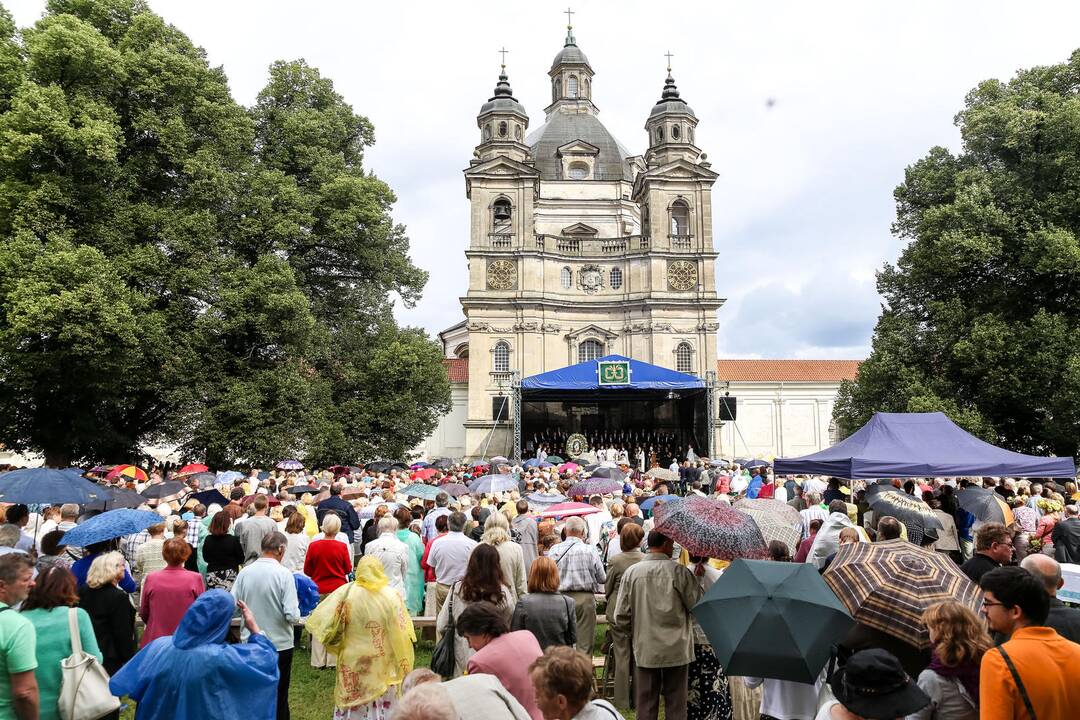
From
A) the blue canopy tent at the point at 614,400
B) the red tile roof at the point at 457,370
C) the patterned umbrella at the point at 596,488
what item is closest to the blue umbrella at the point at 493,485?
the patterned umbrella at the point at 596,488

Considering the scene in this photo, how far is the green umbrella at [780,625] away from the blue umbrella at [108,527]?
516 centimetres

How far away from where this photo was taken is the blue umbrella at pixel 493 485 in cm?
1362

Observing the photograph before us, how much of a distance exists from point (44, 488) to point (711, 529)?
7.98 meters

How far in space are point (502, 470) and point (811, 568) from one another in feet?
53.1

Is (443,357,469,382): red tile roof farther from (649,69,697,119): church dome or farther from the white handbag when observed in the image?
the white handbag

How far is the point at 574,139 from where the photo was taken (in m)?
50.6

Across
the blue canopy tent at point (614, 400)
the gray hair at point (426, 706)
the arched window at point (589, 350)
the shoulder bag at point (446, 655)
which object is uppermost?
the arched window at point (589, 350)

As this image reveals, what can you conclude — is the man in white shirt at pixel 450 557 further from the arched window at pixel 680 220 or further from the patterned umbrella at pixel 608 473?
the arched window at pixel 680 220

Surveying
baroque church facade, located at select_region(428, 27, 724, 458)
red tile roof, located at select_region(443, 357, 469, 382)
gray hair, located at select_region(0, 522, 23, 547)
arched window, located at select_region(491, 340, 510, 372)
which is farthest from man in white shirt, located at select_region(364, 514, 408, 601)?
red tile roof, located at select_region(443, 357, 469, 382)

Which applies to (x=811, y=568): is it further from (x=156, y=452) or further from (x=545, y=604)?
(x=156, y=452)

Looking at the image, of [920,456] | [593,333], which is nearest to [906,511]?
[920,456]

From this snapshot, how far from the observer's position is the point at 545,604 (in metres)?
5.02

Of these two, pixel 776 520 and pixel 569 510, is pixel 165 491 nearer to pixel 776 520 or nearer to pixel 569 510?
→ pixel 569 510

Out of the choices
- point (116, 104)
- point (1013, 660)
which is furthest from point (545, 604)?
point (116, 104)
